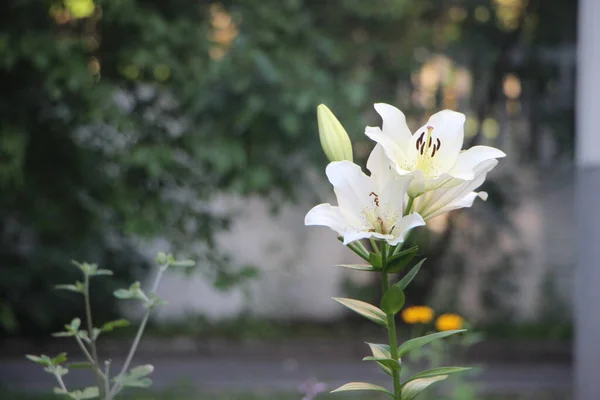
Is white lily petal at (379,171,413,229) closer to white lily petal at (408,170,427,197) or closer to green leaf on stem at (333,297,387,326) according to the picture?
white lily petal at (408,170,427,197)

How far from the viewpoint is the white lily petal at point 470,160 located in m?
1.34

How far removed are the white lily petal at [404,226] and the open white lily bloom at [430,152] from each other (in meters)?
0.04

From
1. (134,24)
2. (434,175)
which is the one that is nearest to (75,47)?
(134,24)

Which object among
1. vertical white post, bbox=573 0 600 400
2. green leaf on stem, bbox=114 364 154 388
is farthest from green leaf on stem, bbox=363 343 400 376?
vertical white post, bbox=573 0 600 400

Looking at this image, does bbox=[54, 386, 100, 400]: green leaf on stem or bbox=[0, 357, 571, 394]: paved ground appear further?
bbox=[0, 357, 571, 394]: paved ground

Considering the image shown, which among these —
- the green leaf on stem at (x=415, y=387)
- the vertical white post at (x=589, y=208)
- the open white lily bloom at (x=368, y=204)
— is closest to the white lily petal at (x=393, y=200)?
the open white lily bloom at (x=368, y=204)

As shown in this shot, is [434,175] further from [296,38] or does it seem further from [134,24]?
[296,38]

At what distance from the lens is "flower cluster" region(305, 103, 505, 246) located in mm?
1325

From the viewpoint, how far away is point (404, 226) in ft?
4.30

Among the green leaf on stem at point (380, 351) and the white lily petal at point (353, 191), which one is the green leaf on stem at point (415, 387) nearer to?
the green leaf on stem at point (380, 351)

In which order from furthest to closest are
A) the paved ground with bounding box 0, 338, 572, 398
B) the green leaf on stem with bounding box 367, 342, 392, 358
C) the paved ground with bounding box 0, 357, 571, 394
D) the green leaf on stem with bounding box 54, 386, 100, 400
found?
the paved ground with bounding box 0, 338, 572, 398 < the paved ground with bounding box 0, 357, 571, 394 < the green leaf on stem with bounding box 54, 386, 100, 400 < the green leaf on stem with bounding box 367, 342, 392, 358

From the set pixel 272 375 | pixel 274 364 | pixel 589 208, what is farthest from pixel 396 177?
pixel 274 364

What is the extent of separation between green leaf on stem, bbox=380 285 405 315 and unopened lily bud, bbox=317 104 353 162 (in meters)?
0.22

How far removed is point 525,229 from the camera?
31.9 feet
